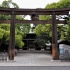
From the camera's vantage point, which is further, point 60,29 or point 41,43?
point 41,43

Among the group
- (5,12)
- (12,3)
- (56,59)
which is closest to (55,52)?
(56,59)

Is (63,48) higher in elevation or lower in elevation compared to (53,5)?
lower

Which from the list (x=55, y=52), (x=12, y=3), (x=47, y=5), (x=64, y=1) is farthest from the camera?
(x=12, y=3)

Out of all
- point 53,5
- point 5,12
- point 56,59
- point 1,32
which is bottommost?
point 56,59

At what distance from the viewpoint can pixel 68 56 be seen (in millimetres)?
21047

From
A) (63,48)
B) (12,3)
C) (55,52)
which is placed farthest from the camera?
(12,3)

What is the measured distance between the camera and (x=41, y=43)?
1697 inches

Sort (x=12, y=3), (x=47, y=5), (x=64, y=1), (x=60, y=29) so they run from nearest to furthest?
(x=64, y=1)
(x=60, y=29)
(x=47, y=5)
(x=12, y=3)

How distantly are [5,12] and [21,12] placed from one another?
1.78 m

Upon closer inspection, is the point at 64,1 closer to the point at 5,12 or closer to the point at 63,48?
the point at 63,48

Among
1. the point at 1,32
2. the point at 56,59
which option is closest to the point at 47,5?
the point at 1,32

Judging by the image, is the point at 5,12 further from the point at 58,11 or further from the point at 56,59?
the point at 56,59

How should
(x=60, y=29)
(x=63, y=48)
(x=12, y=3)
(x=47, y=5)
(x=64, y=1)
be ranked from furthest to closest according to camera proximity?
(x=12, y=3) → (x=47, y=5) → (x=60, y=29) → (x=64, y=1) → (x=63, y=48)

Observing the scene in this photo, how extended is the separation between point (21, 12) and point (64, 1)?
837 cm
